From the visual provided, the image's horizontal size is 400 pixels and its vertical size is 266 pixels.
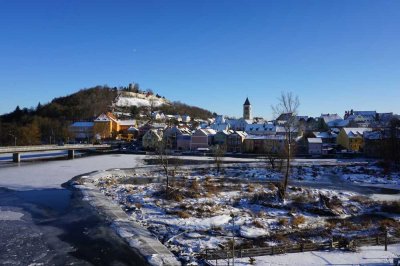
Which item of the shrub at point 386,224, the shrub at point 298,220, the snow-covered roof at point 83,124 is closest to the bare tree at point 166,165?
the shrub at point 298,220

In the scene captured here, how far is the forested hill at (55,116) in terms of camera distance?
A: 9253cm

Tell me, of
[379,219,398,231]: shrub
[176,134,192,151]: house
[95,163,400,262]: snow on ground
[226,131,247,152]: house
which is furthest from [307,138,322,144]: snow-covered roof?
[379,219,398,231]: shrub

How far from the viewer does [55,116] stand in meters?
131

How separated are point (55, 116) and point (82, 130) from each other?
17852mm

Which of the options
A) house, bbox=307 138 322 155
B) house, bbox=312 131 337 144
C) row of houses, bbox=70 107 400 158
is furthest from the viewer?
house, bbox=312 131 337 144

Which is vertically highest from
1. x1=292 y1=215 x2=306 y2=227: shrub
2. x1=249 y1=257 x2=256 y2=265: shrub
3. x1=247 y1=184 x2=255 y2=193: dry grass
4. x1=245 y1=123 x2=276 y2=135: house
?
x1=245 y1=123 x2=276 y2=135: house

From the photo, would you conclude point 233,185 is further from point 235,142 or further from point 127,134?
point 127,134

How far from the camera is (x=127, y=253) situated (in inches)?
650

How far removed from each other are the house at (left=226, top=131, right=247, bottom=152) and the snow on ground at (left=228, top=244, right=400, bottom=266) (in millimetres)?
66543

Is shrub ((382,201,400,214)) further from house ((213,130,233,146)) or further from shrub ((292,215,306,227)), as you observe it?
house ((213,130,233,146))

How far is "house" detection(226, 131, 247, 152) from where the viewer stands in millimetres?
83500

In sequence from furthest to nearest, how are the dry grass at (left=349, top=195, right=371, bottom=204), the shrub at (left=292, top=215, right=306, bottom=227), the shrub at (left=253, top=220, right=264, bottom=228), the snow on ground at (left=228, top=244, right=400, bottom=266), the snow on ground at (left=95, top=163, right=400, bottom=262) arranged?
1. the dry grass at (left=349, top=195, right=371, bottom=204)
2. the shrub at (left=292, top=215, right=306, bottom=227)
3. the shrub at (left=253, top=220, right=264, bottom=228)
4. the snow on ground at (left=95, top=163, right=400, bottom=262)
5. the snow on ground at (left=228, top=244, right=400, bottom=266)

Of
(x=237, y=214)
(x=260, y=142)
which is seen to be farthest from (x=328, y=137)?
(x=237, y=214)

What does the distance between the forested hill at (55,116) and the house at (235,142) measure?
155 feet
